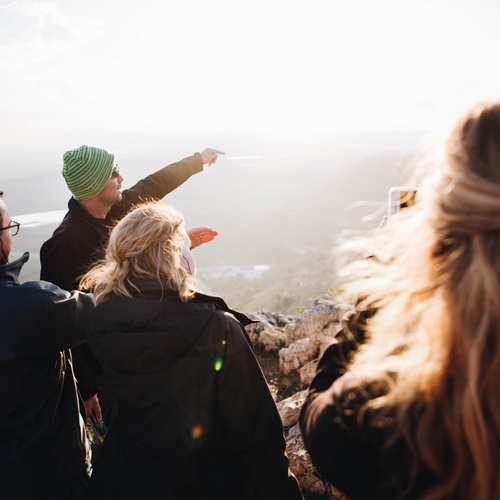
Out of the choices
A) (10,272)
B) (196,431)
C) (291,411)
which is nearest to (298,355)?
(291,411)

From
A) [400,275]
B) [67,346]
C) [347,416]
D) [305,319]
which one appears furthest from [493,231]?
[305,319]

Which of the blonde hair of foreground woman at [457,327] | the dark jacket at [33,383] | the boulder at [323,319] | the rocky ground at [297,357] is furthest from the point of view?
the boulder at [323,319]

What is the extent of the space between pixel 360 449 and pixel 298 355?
328cm

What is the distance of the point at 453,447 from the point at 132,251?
1549mm

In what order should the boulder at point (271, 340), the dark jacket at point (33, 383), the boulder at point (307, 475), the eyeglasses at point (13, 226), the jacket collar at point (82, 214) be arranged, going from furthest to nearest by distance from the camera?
1. the boulder at point (271, 340)
2. the jacket collar at point (82, 214)
3. the boulder at point (307, 475)
4. the eyeglasses at point (13, 226)
5. the dark jacket at point (33, 383)

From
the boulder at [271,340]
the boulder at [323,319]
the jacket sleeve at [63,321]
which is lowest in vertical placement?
the boulder at [271,340]

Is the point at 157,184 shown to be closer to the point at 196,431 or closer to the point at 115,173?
the point at 115,173

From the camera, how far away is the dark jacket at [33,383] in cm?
169

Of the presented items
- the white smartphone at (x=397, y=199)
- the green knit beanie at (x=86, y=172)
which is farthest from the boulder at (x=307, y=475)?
the green knit beanie at (x=86, y=172)

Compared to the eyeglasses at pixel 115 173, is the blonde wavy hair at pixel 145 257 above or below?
below

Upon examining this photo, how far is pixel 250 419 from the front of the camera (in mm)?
1742

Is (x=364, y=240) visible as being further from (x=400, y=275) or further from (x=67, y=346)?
(x=67, y=346)

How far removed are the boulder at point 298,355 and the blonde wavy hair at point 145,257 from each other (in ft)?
8.81

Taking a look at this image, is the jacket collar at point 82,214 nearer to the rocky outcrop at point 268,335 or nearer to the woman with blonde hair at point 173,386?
the woman with blonde hair at point 173,386
